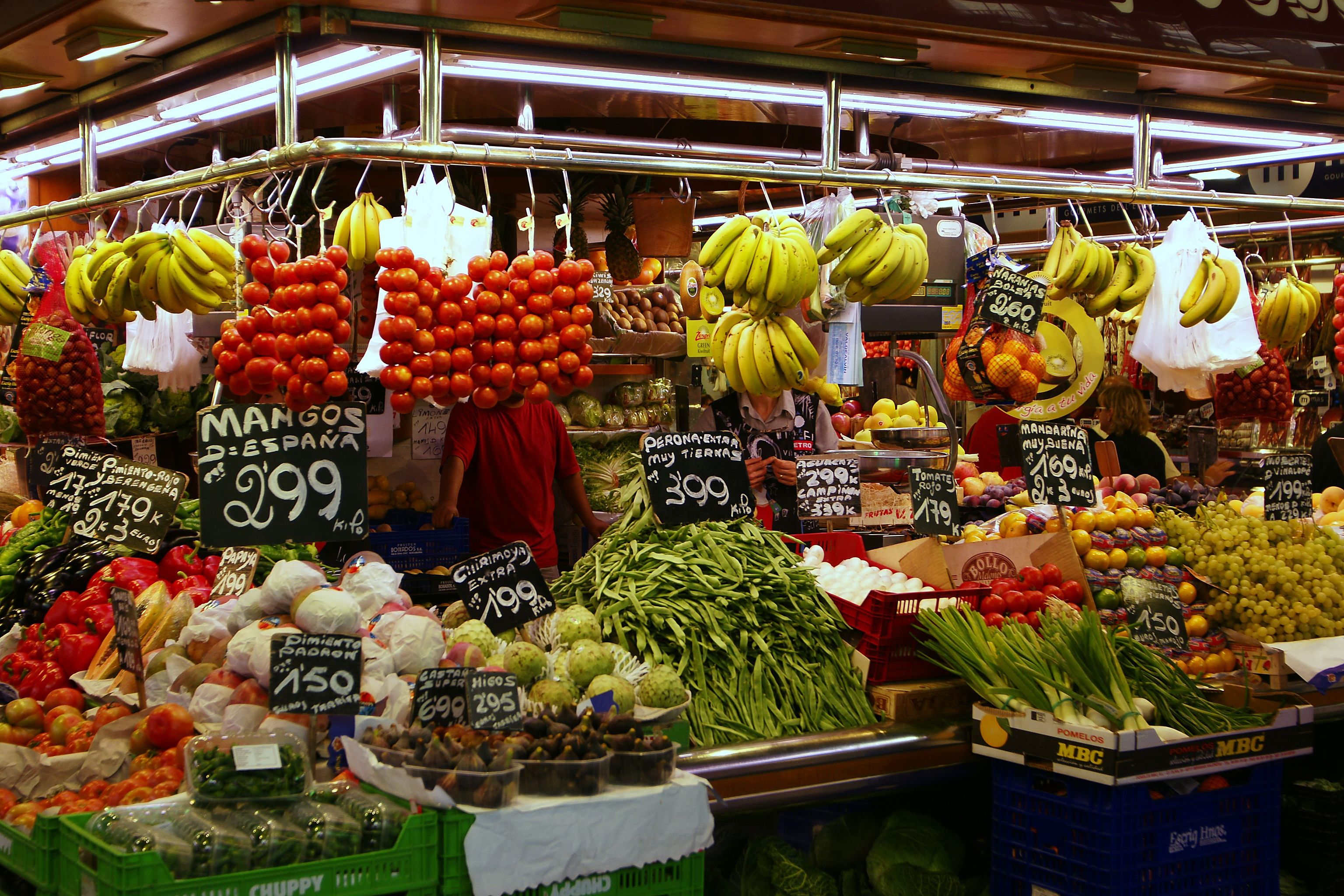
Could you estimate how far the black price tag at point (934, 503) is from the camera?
4.17m

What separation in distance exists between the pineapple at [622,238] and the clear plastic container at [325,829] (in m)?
4.70

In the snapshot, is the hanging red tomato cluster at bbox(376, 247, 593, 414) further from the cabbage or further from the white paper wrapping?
the cabbage

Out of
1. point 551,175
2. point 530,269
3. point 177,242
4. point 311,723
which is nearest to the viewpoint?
point 311,723

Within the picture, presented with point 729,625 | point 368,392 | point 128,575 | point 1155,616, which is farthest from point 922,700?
point 368,392

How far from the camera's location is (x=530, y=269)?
3588 millimetres

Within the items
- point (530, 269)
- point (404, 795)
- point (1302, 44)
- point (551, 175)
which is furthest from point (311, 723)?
point (551, 175)

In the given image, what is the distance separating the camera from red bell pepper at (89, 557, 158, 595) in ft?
11.7

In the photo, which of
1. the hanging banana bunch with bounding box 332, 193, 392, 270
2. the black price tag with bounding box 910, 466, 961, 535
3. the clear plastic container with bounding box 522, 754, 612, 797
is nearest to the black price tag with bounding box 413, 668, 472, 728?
the clear plastic container with bounding box 522, 754, 612, 797

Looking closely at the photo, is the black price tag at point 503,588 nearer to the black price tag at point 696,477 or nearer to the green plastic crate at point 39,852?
the black price tag at point 696,477

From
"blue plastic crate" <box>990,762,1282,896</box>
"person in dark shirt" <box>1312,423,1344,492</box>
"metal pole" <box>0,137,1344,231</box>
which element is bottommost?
"blue plastic crate" <box>990,762,1282,896</box>

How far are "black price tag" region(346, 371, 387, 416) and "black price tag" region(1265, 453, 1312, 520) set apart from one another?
4.24 meters

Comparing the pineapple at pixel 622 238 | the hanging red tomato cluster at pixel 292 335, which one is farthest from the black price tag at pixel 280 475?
the pineapple at pixel 622 238

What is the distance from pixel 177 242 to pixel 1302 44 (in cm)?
401

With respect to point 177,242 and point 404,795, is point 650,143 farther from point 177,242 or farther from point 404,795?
point 404,795
